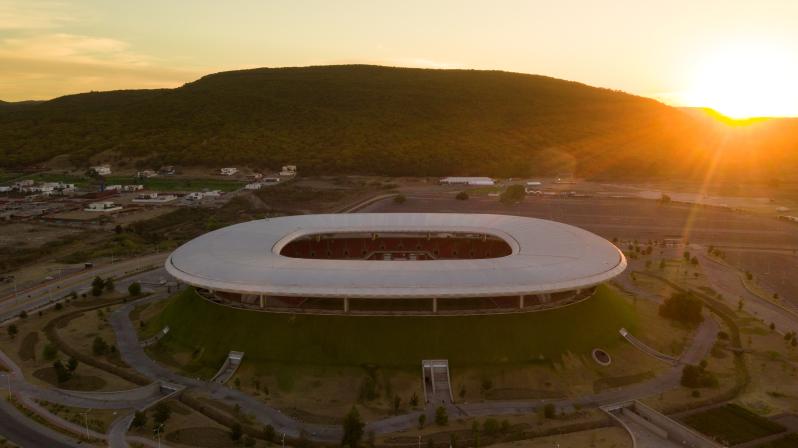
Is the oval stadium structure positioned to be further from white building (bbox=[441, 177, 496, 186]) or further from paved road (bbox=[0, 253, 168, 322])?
white building (bbox=[441, 177, 496, 186])

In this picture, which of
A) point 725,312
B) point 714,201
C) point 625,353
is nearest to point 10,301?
point 625,353

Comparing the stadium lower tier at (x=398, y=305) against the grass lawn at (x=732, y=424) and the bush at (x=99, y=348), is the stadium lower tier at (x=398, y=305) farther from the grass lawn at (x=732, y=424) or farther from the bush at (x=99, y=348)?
the grass lawn at (x=732, y=424)

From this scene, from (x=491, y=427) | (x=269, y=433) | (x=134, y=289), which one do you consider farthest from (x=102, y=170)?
(x=491, y=427)

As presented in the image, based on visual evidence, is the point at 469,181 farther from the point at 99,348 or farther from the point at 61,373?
the point at 61,373

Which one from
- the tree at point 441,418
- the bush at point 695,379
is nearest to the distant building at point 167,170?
the tree at point 441,418

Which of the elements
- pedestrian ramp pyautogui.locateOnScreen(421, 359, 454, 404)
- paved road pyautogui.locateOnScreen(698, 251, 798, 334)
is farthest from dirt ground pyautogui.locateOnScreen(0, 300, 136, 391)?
paved road pyautogui.locateOnScreen(698, 251, 798, 334)
